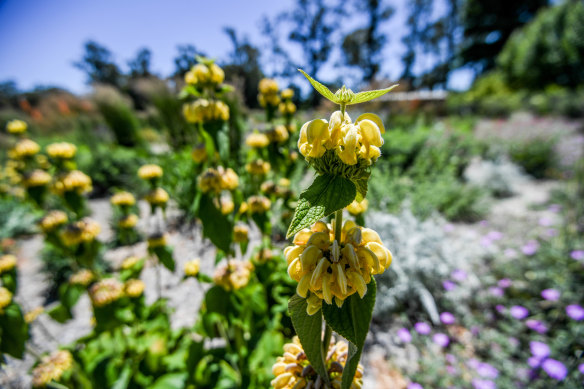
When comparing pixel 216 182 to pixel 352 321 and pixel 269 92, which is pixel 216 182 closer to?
pixel 269 92

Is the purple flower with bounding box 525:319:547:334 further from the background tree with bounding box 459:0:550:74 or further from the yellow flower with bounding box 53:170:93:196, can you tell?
the background tree with bounding box 459:0:550:74

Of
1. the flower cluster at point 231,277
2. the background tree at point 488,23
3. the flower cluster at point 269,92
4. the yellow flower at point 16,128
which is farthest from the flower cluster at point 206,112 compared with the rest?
the background tree at point 488,23

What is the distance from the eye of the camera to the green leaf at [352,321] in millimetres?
354

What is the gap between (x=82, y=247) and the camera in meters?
1.09

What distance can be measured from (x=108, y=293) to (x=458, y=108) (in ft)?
40.8

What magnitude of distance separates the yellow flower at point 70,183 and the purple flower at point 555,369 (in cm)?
214

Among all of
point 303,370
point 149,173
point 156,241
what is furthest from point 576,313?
point 149,173

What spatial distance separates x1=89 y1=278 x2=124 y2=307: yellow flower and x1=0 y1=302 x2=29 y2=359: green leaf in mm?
229

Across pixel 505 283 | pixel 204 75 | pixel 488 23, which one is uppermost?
pixel 488 23

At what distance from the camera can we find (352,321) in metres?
0.37

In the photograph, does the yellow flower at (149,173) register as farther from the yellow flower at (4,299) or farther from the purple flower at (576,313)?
the purple flower at (576,313)

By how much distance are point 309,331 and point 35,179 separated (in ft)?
4.62

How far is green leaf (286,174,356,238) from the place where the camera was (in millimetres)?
328

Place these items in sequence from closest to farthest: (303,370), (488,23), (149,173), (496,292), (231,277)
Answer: (303,370) < (231,277) < (149,173) < (496,292) < (488,23)
